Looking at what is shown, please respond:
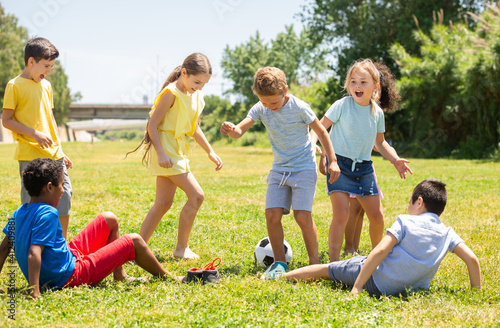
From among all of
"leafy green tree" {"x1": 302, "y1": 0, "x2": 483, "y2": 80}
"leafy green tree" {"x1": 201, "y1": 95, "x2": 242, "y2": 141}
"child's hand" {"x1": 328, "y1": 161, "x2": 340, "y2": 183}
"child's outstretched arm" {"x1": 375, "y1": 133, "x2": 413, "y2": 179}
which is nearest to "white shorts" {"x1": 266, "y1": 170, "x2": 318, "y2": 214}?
"child's hand" {"x1": 328, "y1": 161, "x2": 340, "y2": 183}

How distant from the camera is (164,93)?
17.2 feet

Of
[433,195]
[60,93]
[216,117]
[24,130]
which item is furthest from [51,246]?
[60,93]

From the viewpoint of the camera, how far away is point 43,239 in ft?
12.1

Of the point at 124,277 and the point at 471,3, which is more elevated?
the point at 471,3

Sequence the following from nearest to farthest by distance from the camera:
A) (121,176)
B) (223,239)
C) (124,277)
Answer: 1. (124,277)
2. (223,239)
3. (121,176)

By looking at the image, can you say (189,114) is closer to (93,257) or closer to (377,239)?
(93,257)

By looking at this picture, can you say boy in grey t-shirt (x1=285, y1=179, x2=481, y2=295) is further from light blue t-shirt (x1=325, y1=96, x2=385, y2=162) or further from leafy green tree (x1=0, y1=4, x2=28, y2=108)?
leafy green tree (x1=0, y1=4, x2=28, y2=108)

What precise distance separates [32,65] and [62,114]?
7356cm

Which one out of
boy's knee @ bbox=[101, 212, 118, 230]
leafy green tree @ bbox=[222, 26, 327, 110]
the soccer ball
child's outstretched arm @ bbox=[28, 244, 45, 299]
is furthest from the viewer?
leafy green tree @ bbox=[222, 26, 327, 110]

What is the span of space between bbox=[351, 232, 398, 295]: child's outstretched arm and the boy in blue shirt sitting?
5.52ft

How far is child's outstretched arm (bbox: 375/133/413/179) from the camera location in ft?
17.5

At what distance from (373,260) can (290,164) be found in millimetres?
1333

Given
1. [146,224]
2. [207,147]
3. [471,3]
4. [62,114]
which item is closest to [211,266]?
[146,224]

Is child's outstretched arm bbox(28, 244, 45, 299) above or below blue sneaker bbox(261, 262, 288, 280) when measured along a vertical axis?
above
